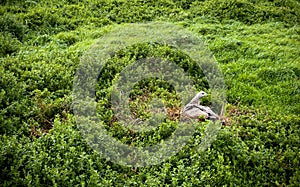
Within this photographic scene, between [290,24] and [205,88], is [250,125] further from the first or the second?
[290,24]

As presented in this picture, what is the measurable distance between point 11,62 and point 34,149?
3541 mm

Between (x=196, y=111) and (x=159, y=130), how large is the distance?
118 cm

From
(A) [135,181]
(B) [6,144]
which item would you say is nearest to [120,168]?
(A) [135,181]

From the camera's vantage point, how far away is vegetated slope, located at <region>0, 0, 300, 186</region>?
5.65 m

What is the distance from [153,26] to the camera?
12.1 m

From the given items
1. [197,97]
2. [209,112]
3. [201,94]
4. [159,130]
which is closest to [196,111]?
[209,112]

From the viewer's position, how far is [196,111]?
7316 mm

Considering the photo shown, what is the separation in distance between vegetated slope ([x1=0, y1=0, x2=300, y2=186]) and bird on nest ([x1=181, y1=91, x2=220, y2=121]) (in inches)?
→ 17.0

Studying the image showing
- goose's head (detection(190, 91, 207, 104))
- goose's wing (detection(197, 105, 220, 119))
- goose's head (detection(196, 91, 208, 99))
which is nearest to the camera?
goose's wing (detection(197, 105, 220, 119))

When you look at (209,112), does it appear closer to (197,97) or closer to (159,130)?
(197,97)

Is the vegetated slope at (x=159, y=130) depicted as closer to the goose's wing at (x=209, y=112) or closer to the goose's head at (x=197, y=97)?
the goose's wing at (x=209, y=112)

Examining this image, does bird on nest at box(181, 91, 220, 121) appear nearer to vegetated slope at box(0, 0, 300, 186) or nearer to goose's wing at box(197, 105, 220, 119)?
goose's wing at box(197, 105, 220, 119)

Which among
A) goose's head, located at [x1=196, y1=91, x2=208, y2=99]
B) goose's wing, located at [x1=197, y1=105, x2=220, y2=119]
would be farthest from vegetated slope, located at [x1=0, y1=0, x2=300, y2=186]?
goose's head, located at [x1=196, y1=91, x2=208, y2=99]

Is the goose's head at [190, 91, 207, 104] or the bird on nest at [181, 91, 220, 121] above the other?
the goose's head at [190, 91, 207, 104]
